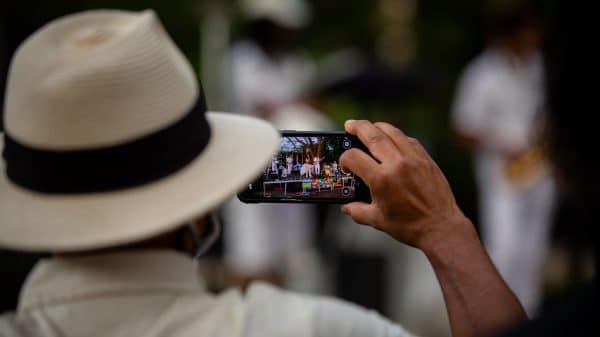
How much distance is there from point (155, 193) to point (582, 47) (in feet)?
2.74

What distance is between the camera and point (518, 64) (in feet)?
19.5

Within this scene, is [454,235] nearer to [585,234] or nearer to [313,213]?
[585,234]

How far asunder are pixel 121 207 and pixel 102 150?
0.11 meters

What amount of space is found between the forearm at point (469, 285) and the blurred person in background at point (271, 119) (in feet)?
14.0

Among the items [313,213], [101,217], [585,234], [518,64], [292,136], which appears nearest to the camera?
[585,234]

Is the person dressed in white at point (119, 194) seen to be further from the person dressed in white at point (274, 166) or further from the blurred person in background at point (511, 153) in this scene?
the blurred person in background at point (511, 153)

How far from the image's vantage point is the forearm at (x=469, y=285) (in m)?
1.76

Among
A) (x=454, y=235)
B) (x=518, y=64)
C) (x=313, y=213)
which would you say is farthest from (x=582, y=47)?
(x=313, y=213)

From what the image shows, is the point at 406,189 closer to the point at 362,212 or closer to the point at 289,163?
the point at 362,212

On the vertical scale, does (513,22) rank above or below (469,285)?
below

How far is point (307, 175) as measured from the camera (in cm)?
212

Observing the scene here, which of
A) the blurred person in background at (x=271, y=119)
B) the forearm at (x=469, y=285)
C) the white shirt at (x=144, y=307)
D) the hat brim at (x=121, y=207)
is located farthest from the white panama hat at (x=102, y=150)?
the blurred person in background at (x=271, y=119)

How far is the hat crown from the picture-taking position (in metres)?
1.81

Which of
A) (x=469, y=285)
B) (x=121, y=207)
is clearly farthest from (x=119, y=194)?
(x=469, y=285)
